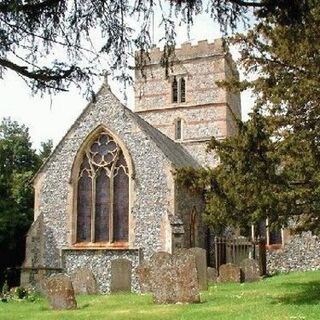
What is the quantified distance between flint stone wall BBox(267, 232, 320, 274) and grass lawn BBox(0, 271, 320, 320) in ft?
21.3

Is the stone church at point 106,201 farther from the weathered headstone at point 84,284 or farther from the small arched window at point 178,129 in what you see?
the small arched window at point 178,129

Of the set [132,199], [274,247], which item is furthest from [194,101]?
→ [132,199]

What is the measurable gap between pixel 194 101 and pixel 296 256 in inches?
436

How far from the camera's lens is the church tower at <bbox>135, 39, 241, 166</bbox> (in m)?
28.9

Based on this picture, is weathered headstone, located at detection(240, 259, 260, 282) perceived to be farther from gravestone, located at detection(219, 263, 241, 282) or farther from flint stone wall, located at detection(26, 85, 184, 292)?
flint stone wall, located at detection(26, 85, 184, 292)

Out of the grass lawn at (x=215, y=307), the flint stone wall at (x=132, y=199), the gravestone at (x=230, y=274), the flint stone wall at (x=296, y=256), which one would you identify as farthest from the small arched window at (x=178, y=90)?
the grass lawn at (x=215, y=307)

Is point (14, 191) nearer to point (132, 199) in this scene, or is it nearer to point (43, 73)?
point (132, 199)

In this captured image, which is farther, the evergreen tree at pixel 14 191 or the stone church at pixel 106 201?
the evergreen tree at pixel 14 191

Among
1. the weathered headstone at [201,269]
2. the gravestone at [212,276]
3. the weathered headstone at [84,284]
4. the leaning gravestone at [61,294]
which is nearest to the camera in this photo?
the leaning gravestone at [61,294]

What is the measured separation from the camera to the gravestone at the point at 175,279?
11.8 meters

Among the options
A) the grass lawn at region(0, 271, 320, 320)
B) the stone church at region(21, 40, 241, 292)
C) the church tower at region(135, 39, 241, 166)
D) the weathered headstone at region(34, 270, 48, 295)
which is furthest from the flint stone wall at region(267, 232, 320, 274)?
the weathered headstone at region(34, 270, 48, 295)

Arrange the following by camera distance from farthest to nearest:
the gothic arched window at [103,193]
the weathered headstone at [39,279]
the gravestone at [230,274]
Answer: the gothic arched window at [103,193]
the weathered headstone at [39,279]
the gravestone at [230,274]

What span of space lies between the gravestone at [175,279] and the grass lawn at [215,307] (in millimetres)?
308

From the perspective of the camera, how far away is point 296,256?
2147 centimetres
